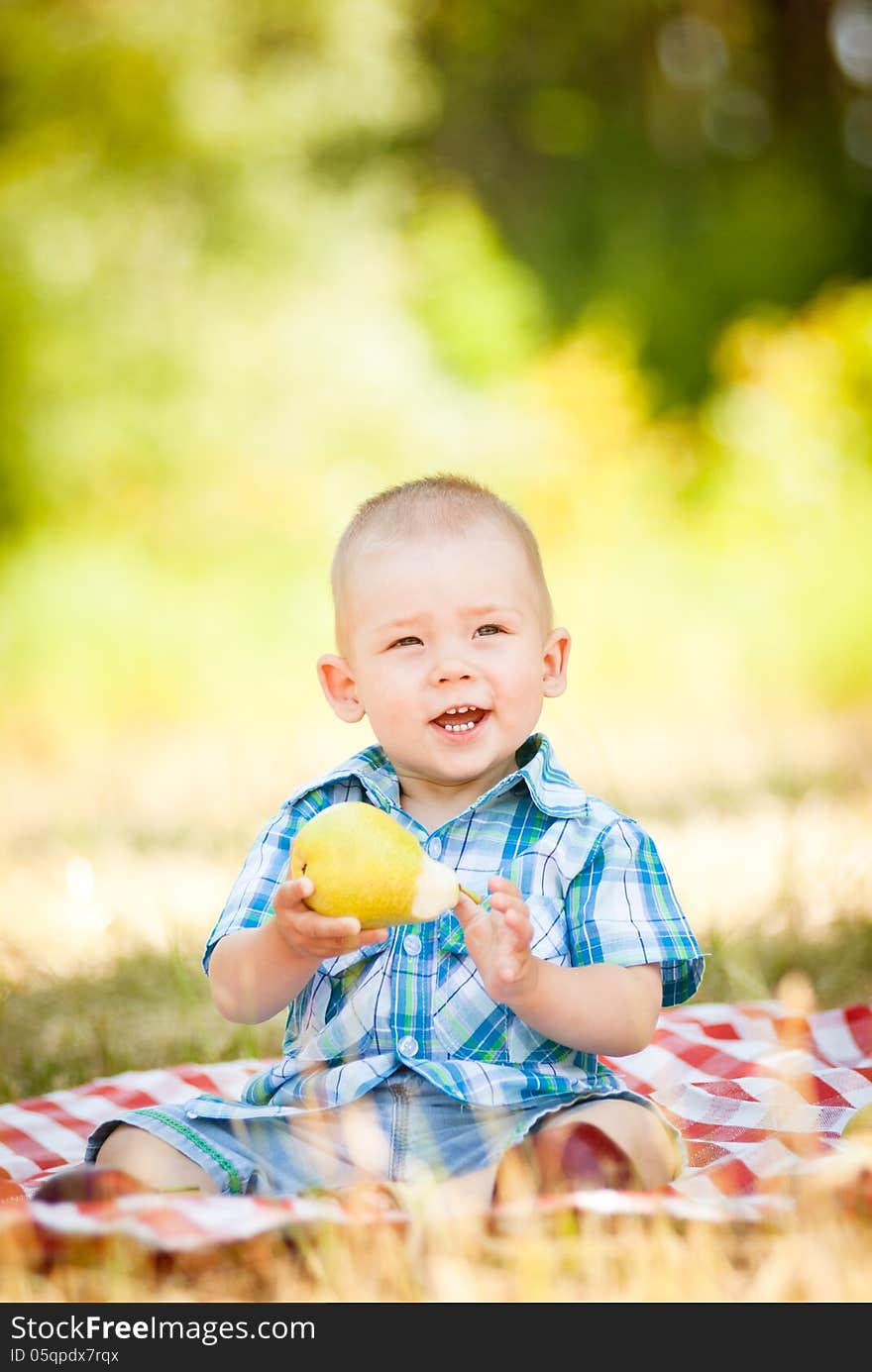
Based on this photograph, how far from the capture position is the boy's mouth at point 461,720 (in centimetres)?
A: 177

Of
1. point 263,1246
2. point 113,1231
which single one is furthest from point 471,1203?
point 113,1231

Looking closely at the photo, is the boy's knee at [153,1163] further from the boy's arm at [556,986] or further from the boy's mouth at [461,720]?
the boy's mouth at [461,720]

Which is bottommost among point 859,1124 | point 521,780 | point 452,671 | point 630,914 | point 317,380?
point 859,1124

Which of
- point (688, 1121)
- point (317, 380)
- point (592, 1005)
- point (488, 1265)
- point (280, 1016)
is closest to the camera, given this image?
point (488, 1265)

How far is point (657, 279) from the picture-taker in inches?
356

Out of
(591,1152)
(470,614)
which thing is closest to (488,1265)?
(591,1152)

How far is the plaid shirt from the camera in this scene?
67.2 inches

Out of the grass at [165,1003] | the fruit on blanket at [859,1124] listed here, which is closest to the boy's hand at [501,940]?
the fruit on blanket at [859,1124]

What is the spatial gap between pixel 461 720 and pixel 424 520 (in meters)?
0.25

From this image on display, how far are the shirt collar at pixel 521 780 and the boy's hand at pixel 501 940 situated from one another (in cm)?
22

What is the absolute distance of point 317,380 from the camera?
7.86 metres

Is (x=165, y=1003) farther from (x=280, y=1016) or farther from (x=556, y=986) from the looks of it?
(x=556, y=986)

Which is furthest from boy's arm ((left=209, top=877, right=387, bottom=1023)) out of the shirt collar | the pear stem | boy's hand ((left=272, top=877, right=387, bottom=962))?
the shirt collar

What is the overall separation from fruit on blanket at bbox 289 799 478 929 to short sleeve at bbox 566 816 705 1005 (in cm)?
21
